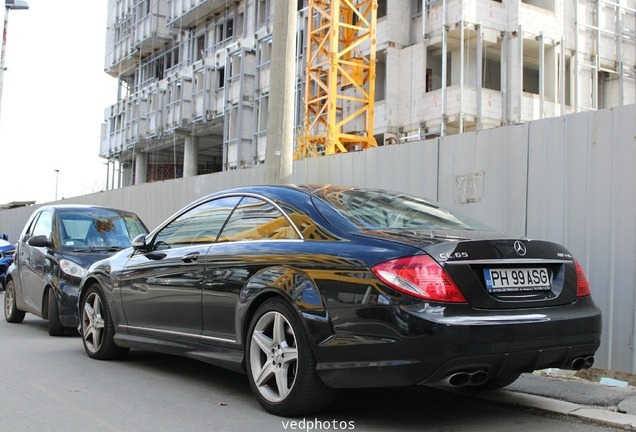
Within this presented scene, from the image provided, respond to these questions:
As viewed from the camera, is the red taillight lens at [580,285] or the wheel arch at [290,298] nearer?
the wheel arch at [290,298]

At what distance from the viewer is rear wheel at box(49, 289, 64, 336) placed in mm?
8867

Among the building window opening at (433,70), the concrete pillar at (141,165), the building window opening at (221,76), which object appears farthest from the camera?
the concrete pillar at (141,165)

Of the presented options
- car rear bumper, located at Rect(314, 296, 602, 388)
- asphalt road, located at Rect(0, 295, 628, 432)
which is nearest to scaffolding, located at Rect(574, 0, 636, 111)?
asphalt road, located at Rect(0, 295, 628, 432)

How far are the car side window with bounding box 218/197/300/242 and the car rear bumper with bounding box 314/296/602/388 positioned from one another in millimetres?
934

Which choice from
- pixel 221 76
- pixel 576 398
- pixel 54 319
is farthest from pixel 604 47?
pixel 576 398

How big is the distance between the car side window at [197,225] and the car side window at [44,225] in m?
3.94

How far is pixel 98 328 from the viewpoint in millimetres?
7035

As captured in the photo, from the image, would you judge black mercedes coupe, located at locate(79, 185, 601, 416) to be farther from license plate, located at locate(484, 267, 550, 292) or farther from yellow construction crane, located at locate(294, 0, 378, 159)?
yellow construction crane, located at locate(294, 0, 378, 159)

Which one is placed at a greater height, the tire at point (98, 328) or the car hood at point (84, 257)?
the car hood at point (84, 257)

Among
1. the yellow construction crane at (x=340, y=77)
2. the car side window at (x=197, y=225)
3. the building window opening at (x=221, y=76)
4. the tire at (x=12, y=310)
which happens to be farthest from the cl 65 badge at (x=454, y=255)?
the building window opening at (x=221, y=76)

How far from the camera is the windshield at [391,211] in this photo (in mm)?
4766

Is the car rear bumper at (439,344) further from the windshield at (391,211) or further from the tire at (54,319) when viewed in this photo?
the tire at (54,319)

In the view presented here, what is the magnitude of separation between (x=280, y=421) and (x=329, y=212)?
4.48 feet

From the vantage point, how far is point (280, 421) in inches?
177
